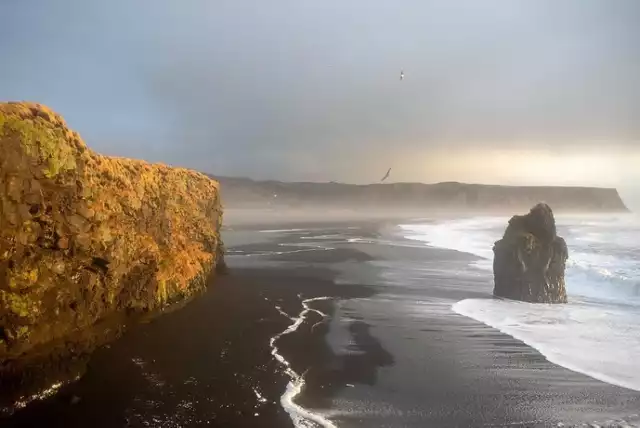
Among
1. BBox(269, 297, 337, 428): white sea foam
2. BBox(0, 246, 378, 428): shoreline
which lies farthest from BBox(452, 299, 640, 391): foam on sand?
BBox(269, 297, 337, 428): white sea foam

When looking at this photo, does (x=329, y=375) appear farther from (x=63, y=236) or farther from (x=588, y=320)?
(x=588, y=320)

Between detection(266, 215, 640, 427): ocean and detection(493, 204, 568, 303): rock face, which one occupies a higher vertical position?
detection(493, 204, 568, 303): rock face

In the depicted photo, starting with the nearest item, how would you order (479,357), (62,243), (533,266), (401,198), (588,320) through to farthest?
(62,243)
(479,357)
(588,320)
(533,266)
(401,198)

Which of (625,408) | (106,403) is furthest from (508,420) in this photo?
(106,403)

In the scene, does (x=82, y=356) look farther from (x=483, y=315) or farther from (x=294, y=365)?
(x=483, y=315)

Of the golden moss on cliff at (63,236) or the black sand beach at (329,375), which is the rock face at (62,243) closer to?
the golden moss on cliff at (63,236)

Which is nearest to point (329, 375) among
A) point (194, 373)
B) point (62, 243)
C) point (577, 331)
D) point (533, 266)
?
point (194, 373)

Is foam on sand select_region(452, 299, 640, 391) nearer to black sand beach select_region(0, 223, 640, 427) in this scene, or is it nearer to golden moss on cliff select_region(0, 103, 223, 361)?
black sand beach select_region(0, 223, 640, 427)
